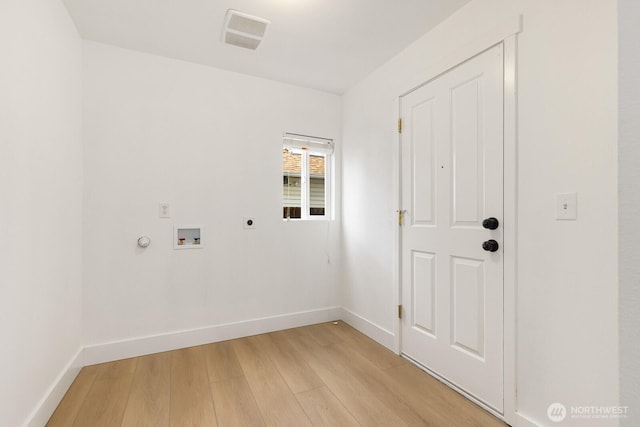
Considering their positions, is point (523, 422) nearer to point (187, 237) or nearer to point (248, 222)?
point (248, 222)

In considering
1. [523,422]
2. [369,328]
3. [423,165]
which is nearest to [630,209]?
[523,422]

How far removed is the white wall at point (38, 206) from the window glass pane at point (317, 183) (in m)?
1.99

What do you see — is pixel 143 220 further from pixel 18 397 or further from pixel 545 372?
pixel 545 372

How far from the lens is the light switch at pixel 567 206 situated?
1.32 metres

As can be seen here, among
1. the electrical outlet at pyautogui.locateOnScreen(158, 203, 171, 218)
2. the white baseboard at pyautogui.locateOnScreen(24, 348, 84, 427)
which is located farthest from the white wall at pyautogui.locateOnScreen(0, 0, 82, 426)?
the electrical outlet at pyautogui.locateOnScreen(158, 203, 171, 218)

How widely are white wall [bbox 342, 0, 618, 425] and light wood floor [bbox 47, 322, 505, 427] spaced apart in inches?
21.6

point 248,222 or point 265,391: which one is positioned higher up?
point 248,222

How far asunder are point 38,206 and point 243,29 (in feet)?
5.51

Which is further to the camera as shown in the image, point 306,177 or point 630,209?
point 306,177

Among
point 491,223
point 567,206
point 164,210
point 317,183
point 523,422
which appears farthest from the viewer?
point 317,183

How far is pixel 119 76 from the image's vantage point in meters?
2.32

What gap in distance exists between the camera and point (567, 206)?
134 centimetres

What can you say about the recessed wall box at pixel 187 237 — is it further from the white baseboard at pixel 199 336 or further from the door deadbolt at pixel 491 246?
the door deadbolt at pixel 491 246

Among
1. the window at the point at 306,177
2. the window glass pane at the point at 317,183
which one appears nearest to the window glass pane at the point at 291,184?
the window at the point at 306,177
